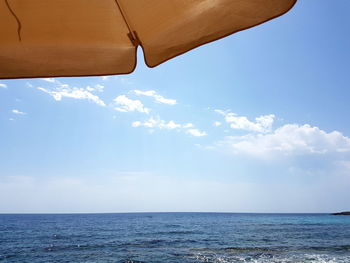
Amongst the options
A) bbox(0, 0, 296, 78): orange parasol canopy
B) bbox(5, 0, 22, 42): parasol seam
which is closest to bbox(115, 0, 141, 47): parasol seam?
bbox(0, 0, 296, 78): orange parasol canopy

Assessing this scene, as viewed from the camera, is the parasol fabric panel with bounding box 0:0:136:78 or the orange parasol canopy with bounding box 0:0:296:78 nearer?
Answer: the orange parasol canopy with bounding box 0:0:296:78

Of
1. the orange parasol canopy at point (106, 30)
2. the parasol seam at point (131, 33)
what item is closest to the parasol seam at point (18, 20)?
the orange parasol canopy at point (106, 30)

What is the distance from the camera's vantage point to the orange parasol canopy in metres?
1.55

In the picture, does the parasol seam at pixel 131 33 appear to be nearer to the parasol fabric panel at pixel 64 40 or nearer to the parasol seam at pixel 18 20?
the parasol fabric panel at pixel 64 40

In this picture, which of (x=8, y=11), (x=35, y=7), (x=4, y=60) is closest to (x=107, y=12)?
(x=35, y=7)

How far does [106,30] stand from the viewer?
1.92 metres

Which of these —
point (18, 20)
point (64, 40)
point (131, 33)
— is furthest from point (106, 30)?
point (18, 20)

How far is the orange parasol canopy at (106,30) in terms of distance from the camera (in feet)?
5.10

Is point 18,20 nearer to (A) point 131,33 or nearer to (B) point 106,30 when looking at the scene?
(B) point 106,30

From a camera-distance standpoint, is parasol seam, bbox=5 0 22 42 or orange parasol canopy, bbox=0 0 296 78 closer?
orange parasol canopy, bbox=0 0 296 78

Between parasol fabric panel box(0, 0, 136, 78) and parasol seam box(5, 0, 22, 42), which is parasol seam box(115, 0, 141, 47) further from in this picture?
parasol seam box(5, 0, 22, 42)

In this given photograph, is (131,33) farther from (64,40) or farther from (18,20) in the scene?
(18,20)

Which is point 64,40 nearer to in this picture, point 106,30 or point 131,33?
point 106,30

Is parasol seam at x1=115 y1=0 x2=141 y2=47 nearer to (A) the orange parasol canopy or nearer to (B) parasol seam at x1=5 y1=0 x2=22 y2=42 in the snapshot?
(A) the orange parasol canopy
